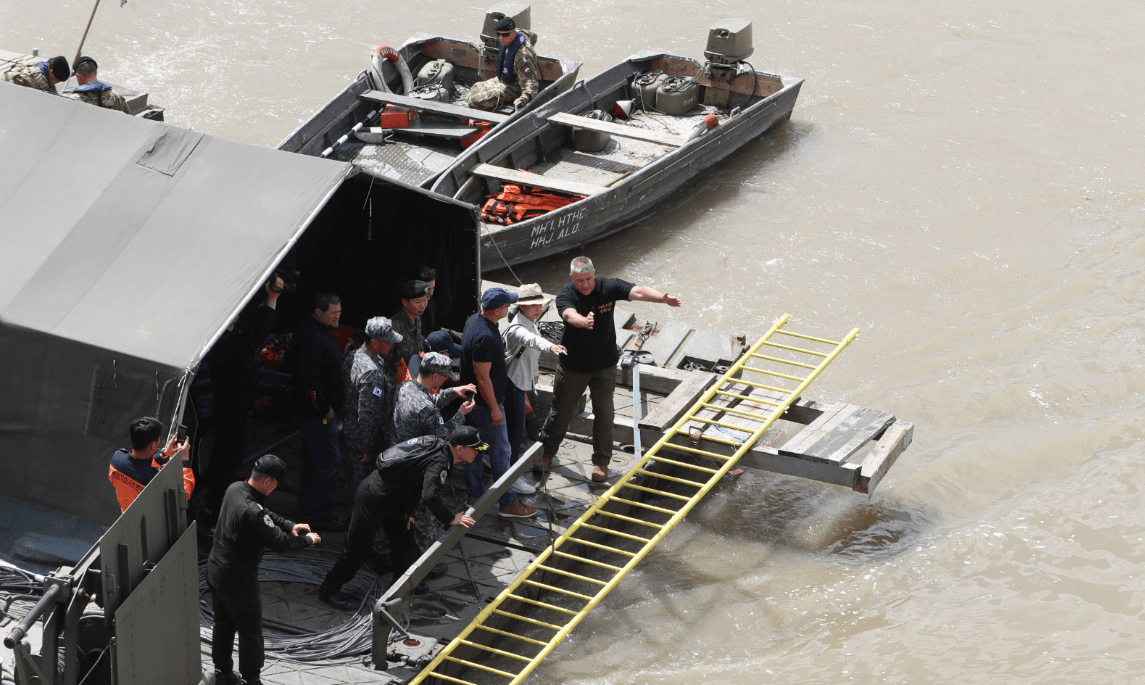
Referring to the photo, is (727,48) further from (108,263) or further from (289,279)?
(108,263)

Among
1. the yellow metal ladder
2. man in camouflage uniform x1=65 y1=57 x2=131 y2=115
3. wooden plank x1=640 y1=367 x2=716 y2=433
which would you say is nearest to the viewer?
the yellow metal ladder

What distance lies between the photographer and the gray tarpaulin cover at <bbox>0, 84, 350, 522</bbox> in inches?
285

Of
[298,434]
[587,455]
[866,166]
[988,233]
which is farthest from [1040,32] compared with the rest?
[298,434]

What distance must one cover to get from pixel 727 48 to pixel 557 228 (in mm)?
5037

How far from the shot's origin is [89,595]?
5.95 metres

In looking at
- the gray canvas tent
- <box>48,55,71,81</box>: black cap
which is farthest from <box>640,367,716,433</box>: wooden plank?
<box>48,55,71,81</box>: black cap

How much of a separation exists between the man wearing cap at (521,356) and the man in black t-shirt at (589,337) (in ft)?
0.68

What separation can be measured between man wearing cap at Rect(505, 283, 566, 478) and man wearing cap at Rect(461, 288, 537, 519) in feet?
0.45

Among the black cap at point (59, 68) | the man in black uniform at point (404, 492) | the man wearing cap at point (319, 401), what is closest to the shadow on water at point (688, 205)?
the man wearing cap at point (319, 401)

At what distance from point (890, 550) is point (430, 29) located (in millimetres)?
14993

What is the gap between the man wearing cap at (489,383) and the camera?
8.07 m

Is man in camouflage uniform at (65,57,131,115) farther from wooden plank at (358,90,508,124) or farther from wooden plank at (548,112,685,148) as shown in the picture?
wooden plank at (548,112,685,148)

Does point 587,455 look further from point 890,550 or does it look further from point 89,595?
point 89,595

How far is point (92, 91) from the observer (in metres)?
12.1
